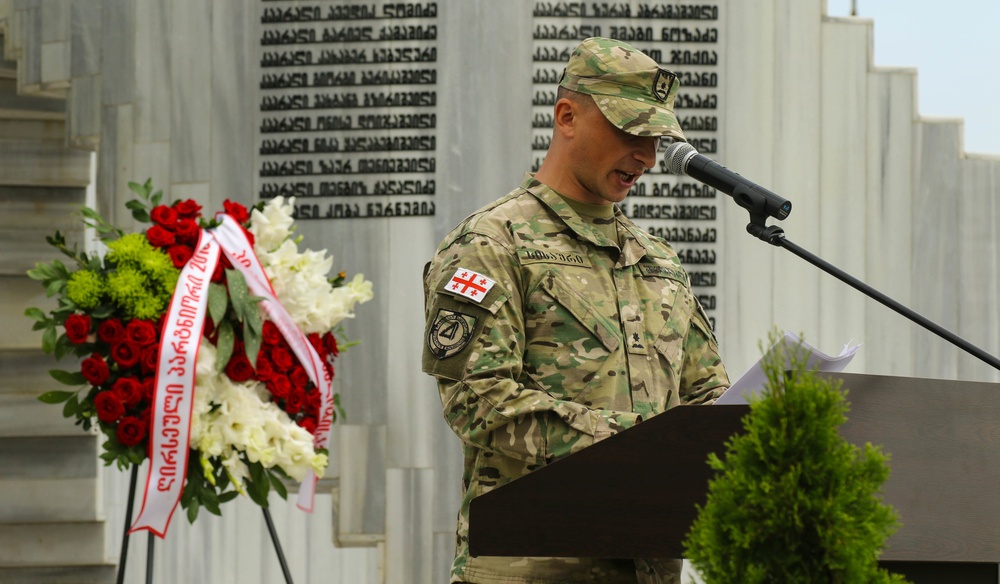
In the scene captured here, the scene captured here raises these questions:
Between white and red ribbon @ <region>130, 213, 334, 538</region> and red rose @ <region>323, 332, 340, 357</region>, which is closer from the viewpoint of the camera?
white and red ribbon @ <region>130, 213, 334, 538</region>

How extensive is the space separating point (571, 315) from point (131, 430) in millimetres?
1588

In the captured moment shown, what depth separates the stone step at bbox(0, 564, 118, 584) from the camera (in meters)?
5.23

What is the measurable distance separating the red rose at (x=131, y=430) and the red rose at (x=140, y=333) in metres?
0.20

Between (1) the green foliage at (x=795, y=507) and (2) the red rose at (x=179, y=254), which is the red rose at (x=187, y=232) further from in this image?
(1) the green foliage at (x=795, y=507)

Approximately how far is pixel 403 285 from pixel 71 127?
1.44 metres

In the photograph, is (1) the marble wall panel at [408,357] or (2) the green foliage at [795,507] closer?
(2) the green foliage at [795,507]

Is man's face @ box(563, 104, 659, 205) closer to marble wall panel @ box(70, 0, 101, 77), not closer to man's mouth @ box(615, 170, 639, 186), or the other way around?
man's mouth @ box(615, 170, 639, 186)

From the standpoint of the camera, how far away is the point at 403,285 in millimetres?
4699

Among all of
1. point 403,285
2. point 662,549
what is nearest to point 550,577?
point 662,549

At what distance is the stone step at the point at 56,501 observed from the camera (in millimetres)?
5199

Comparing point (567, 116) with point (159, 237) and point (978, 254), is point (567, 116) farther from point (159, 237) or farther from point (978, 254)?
point (978, 254)

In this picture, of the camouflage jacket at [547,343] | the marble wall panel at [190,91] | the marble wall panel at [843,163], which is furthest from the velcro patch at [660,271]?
the marble wall panel at [190,91]

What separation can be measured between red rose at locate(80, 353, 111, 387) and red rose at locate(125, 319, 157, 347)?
10 cm

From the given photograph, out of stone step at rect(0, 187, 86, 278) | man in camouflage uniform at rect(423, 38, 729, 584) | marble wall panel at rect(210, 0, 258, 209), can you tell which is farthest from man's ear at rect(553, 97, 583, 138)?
stone step at rect(0, 187, 86, 278)
